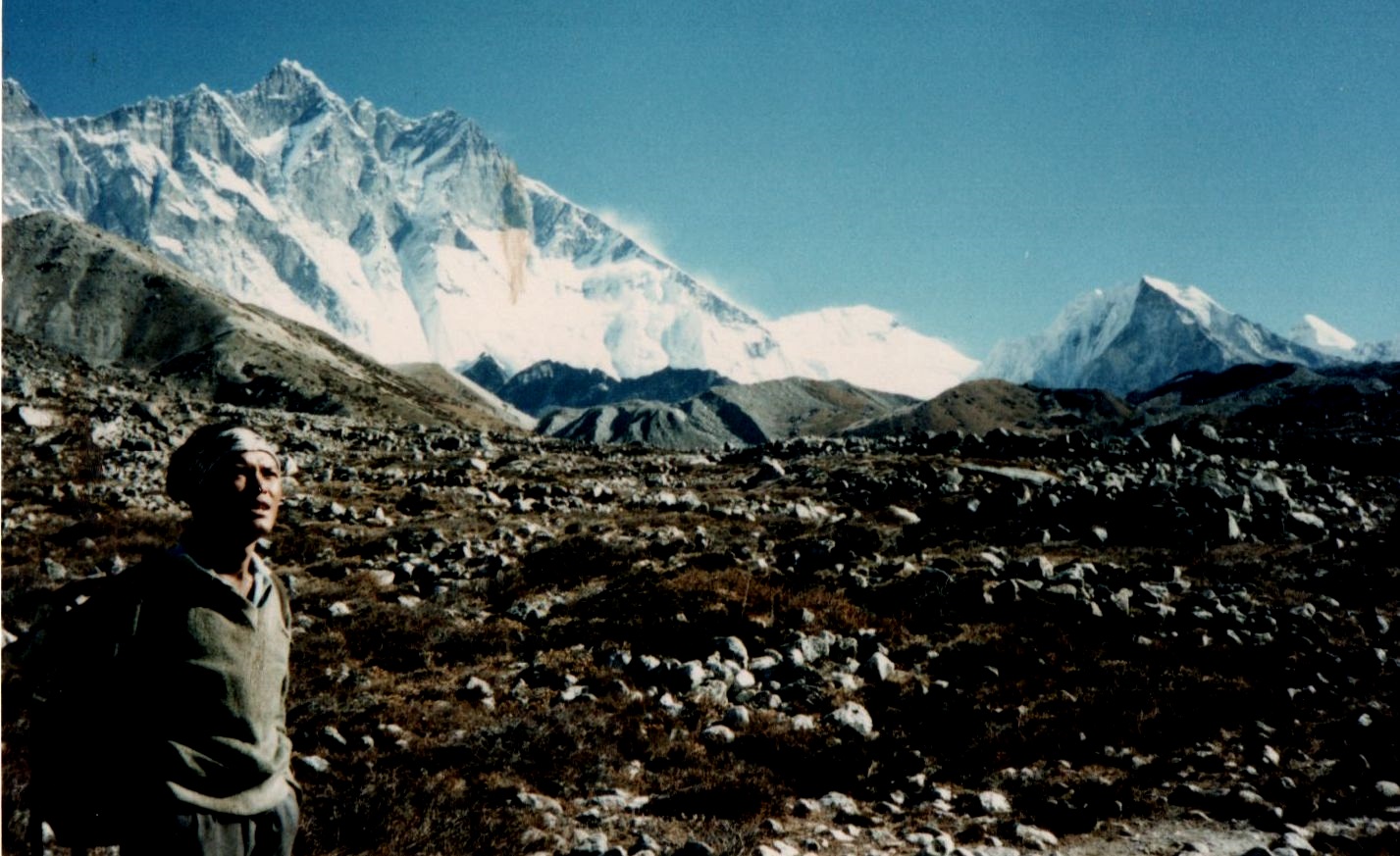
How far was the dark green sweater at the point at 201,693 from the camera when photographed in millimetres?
3439

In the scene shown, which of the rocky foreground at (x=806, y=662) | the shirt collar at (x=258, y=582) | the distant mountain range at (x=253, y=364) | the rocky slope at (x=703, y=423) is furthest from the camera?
the rocky slope at (x=703, y=423)

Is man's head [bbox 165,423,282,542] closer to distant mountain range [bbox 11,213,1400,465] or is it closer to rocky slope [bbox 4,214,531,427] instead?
distant mountain range [bbox 11,213,1400,465]

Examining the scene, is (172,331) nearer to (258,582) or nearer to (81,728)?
(258,582)

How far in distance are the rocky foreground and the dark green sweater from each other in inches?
102

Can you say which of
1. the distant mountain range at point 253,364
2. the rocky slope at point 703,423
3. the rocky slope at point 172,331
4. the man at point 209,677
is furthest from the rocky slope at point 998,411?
the man at point 209,677

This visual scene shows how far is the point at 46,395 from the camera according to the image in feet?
99.6

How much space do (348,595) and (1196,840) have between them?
11.8 meters

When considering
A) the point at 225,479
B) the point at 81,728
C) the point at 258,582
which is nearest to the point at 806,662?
the point at 258,582

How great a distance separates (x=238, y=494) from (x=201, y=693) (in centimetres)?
96

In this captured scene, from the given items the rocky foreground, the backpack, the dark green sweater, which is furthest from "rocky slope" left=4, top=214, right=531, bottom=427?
the backpack

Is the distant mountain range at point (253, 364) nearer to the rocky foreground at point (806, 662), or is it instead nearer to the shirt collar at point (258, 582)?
the rocky foreground at point (806, 662)

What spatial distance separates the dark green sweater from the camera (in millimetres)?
3439

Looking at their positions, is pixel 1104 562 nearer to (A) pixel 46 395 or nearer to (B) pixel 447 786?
(B) pixel 447 786

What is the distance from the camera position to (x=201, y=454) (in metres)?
3.79
